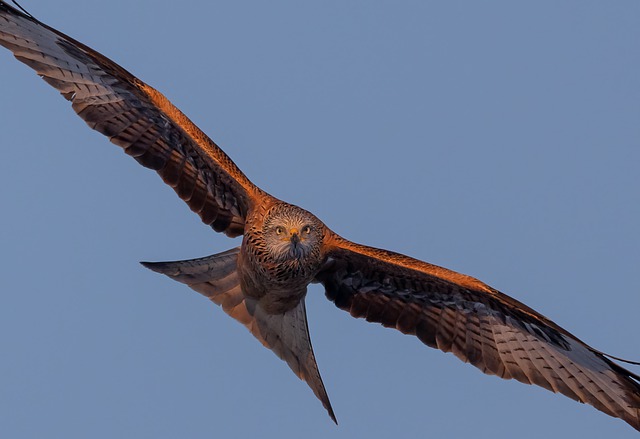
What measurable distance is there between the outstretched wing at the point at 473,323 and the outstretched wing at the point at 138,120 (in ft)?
3.56

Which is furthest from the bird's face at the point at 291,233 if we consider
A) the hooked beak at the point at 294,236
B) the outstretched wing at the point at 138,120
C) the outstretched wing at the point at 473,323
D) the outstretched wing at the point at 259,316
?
the outstretched wing at the point at 259,316

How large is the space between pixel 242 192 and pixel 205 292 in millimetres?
948

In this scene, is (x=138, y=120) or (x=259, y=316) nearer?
(x=138, y=120)

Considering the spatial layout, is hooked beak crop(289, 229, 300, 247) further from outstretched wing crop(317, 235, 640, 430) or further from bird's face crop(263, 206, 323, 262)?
outstretched wing crop(317, 235, 640, 430)

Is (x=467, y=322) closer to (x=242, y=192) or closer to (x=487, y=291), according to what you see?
(x=487, y=291)

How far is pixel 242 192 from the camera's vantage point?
17.2 meters

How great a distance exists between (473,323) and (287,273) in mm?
1785

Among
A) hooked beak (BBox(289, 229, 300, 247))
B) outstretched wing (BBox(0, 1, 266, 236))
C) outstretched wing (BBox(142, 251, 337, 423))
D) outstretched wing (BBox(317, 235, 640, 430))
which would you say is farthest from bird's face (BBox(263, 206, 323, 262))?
outstretched wing (BBox(142, 251, 337, 423))

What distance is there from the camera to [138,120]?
17.1m

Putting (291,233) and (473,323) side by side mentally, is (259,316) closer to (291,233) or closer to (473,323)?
(291,233)

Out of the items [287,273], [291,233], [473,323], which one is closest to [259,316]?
[287,273]

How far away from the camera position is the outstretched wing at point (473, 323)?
16.6 metres

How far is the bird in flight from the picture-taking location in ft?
54.3

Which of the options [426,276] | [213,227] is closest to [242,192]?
[213,227]
